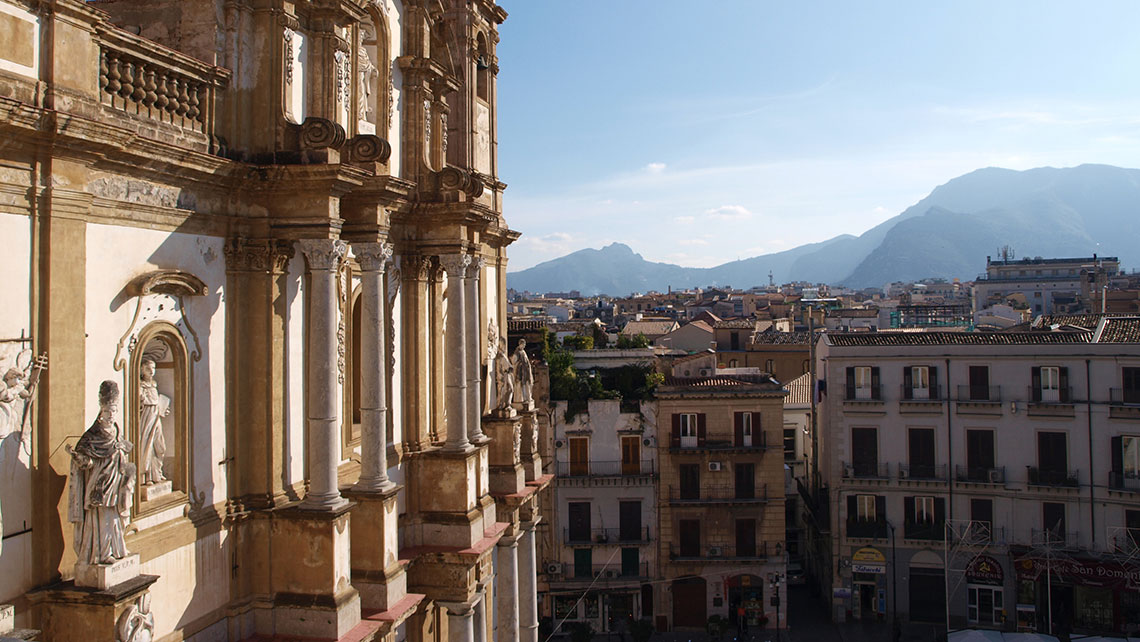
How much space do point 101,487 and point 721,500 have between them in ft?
105

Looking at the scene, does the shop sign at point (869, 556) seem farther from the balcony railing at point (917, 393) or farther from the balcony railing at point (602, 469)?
the balcony railing at point (602, 469)

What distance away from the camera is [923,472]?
1494 inches

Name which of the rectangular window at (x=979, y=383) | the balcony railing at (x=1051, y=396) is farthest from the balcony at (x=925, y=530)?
the balcony railing at (x=1051, y=396)

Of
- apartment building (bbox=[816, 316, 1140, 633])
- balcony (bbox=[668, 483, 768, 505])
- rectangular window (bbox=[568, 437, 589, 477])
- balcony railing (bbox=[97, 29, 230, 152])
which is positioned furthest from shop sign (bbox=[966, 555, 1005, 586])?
balcony railing (bbox=[97, 29, 230, 152])

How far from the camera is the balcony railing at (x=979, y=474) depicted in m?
36.9

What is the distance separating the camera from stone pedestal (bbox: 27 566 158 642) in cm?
→ 886

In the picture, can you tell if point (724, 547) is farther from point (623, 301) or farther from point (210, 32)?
point (623, 301)

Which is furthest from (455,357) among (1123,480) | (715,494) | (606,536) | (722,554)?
(1123,480)

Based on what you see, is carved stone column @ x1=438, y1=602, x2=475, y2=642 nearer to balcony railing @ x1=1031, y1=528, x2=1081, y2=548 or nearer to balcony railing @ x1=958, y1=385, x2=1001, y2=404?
balcony railing @ x1=958, y1=385, x2=1001, y2=404

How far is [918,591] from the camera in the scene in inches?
1495

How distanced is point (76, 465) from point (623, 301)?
134 meters

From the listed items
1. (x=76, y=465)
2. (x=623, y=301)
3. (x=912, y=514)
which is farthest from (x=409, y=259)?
(x=623, y=301)

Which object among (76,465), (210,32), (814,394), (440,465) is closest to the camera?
(76,465)

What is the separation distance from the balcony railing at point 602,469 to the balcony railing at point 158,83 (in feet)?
94.0
